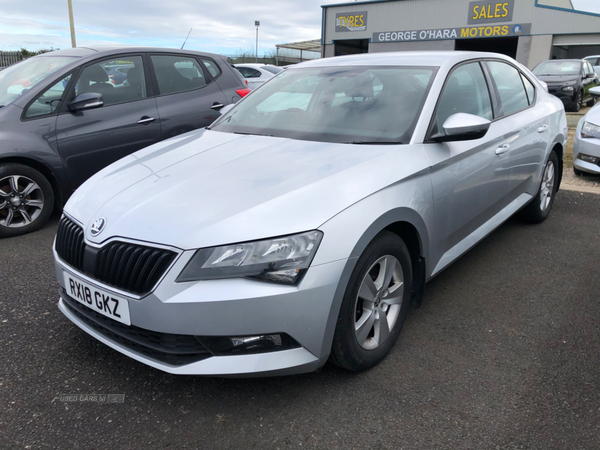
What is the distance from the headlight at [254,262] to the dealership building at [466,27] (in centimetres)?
2865

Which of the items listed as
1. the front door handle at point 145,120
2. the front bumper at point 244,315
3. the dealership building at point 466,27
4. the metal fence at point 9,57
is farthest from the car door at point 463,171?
the dealership building at point 466,27

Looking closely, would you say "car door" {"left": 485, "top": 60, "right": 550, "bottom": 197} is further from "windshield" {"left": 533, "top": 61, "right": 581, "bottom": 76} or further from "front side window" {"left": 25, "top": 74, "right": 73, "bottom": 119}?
"windshield" {"left": 533, "top": 61, "right": 581, "bottom": 76}

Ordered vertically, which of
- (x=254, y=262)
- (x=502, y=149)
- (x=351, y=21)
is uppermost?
(x=351, y=21)

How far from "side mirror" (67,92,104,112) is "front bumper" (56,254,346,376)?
122 inches

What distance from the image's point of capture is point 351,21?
33.1 meters

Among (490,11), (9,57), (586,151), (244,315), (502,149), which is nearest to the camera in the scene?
(244,315)

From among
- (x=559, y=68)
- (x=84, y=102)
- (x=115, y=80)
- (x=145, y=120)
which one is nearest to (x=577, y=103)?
(x=559, y=68)

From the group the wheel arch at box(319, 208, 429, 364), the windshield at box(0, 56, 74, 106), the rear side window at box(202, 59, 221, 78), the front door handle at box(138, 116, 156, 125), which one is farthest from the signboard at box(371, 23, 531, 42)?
the wheel arch at box(319, 208, 429, 364)

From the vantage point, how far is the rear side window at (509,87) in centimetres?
379

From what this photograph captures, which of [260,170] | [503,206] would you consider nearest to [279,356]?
[260,170]

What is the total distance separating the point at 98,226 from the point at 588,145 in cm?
616

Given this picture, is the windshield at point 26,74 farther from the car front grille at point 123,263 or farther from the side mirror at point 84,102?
the car front grille at point 123,263

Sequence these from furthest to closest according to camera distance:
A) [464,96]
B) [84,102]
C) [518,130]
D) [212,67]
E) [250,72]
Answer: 1. [250,72]
2. [212,67]
3. [84,102]
4. [518,130]
5. [464,96]

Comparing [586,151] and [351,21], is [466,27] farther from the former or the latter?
[586,151]
